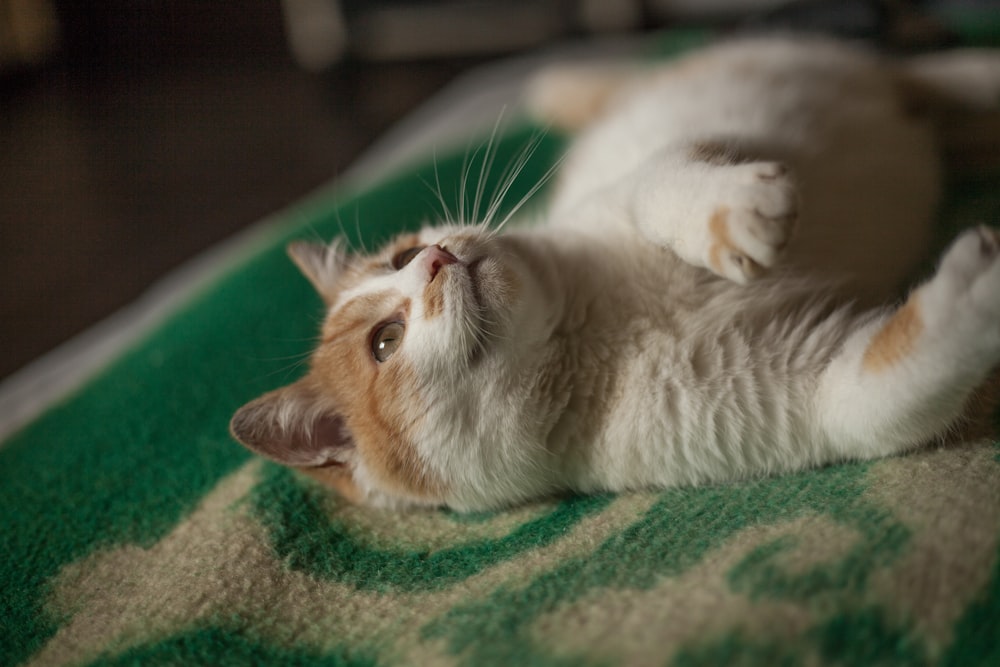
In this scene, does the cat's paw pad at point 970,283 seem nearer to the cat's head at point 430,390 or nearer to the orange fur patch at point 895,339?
the orange fur patch at point 895,339

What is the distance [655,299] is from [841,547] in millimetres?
528

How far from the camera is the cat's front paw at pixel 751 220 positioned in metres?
1.17

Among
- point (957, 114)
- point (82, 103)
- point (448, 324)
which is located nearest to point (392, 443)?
point (448, 324)

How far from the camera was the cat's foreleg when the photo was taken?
3.85 feet

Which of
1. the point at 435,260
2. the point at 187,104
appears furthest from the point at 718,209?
the point at 187,104

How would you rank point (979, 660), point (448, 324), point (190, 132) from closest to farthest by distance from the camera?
point (979, 660)
point (448, 324)
point (190, 132)

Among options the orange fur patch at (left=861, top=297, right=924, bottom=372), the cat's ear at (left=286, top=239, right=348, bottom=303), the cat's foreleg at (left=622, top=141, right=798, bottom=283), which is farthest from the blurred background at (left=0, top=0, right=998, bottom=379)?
the orange fur patch at (left=861, top=297, right=924, bottom=372)

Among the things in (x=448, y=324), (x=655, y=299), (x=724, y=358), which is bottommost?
(x=724, y=358)

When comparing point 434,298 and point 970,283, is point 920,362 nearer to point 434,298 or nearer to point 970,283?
point 970,283

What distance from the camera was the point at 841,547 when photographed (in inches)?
40.4

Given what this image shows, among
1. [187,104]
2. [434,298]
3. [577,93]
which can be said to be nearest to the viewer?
[434,298]

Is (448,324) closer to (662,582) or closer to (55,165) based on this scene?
(662,582)

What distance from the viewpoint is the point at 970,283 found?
108cm

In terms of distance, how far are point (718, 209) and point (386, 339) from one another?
0.59 m
